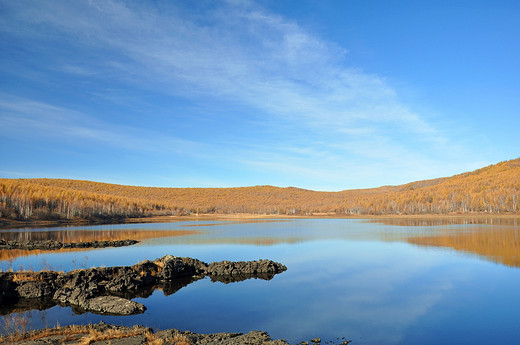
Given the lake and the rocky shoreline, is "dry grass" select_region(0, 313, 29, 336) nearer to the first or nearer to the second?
the lake

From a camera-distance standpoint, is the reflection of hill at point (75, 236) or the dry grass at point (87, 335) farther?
the reflection of hill at point (75, 236)

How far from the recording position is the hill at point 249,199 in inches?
3322

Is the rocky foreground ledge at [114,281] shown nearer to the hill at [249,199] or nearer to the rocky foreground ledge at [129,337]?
the rocky foreground ledge at [129,337]

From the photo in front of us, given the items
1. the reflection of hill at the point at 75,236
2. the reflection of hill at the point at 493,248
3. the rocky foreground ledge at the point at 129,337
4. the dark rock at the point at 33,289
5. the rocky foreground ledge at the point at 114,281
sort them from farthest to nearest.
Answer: the reflection of hill at the point at 75,236 < the reflection of hill at the point at 493,248 < the dark rock at the point at 33,289 < the rocky foreground ledge at the point at 114,281 < the rocky foreground ledge at the point at 129,337

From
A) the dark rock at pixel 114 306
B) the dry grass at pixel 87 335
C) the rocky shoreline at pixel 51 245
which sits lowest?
the dark rock at pixel 114 306

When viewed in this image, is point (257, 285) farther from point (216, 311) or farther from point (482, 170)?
point (482, 170)

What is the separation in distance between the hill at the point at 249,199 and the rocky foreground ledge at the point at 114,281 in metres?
63.8

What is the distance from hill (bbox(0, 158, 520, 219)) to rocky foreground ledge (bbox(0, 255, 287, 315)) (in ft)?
209

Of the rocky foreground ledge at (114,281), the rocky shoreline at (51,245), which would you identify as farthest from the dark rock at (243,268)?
the rocky shoreline at (51,245)

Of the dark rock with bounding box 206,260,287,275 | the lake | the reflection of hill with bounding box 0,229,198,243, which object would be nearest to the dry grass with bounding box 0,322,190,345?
the lake

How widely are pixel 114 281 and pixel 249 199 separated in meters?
165

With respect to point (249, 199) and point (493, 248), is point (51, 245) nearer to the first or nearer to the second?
point (493, 248)

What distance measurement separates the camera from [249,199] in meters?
182

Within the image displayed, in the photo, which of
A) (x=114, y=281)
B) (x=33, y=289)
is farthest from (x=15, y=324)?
(x=114, y=281)
